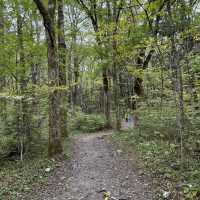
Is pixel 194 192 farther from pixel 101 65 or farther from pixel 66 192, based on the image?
pixel 101 65

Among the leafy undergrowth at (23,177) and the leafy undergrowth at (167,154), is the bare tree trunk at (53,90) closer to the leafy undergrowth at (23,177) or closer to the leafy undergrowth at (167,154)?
the leafy undergrowth at (23,177)

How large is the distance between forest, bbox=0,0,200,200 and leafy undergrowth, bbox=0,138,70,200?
27 mm

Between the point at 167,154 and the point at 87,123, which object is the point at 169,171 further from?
the point at 87,123

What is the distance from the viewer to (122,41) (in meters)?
12.4

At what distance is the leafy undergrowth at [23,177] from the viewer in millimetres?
6457

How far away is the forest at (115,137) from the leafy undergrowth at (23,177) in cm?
3

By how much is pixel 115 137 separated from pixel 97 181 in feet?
21.2

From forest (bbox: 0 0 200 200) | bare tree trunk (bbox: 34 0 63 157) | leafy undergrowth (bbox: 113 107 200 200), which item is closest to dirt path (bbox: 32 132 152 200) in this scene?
forest (bbox: 0 0 200 200)

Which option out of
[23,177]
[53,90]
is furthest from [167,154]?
[23,177]

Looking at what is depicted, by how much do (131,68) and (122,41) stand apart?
4.60ft

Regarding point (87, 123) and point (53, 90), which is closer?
point (53, 90)

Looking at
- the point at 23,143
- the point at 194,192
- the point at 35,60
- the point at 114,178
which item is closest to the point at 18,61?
the point at 35,60

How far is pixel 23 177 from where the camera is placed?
24.6 ft

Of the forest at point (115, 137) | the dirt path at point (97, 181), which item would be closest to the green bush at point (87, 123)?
the forest at point (115, 137)
